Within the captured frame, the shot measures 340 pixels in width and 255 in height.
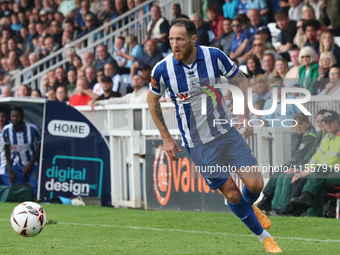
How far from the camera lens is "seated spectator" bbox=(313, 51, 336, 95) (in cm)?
1133

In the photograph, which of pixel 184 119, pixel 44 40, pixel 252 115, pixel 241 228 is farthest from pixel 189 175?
pixel 44 40

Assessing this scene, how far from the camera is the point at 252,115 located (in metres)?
11.2

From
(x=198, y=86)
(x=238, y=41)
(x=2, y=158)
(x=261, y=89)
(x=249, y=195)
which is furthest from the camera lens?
(x=238, y=41)

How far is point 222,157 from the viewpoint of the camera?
7129 millimetres

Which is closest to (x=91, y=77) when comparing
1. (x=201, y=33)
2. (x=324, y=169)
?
(x=201, y=33)

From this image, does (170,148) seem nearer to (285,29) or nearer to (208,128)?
(208,128)

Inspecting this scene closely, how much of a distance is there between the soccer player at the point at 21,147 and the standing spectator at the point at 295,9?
18.5ft

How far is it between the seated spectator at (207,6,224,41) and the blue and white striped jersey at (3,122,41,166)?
15.2 feet

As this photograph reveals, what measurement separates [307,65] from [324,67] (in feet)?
1.41

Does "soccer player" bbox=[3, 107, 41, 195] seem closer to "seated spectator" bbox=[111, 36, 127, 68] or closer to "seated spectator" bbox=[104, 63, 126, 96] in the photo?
"seated spectator" bbox=[104, 63, 126, 96]

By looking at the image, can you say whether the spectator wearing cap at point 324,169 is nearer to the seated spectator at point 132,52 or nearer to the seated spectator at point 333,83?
the seated spectator at point 333,83

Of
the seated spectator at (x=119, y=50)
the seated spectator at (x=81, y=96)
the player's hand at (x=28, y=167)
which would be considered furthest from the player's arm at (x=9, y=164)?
the seated spectator at (x=119, y=50)

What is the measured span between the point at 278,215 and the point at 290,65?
361 centimetres

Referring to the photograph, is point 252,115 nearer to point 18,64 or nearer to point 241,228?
point 241,228
